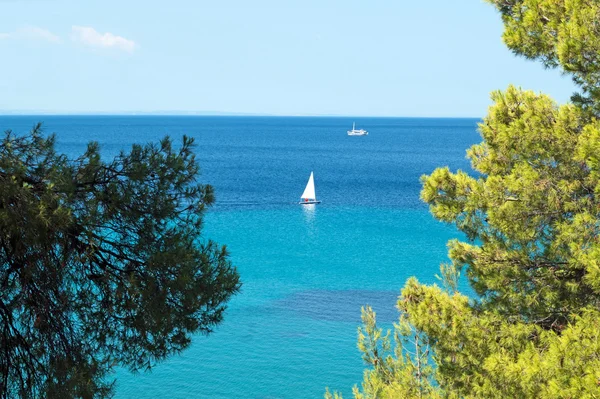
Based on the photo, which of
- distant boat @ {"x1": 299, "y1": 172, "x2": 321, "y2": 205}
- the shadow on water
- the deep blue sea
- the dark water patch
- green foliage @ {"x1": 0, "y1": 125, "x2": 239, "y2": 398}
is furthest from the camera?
distant boat @ {"x1": 299, "y1": 172, "x2": 321, "y2": 205}

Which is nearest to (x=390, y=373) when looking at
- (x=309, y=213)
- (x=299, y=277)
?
(x=299, y=277)

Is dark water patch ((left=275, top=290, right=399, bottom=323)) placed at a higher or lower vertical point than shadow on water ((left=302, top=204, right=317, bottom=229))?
lower

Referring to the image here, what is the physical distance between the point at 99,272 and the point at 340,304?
53.0 ft

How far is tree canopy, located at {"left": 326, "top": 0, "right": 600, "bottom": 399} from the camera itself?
20.2 feet

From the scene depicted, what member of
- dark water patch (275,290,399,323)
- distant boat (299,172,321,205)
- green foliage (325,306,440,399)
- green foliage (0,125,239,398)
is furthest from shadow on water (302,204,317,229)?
green foliage (0,125,239,398)

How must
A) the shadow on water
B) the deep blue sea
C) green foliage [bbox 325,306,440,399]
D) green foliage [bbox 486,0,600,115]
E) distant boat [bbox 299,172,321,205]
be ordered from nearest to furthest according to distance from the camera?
green foliage [bbox 486,0,600,115] → green foliage [bbox 325,306,440,399] → the deep blue sea → the shadow on water → distant boat [bbox 299,172,321,205]

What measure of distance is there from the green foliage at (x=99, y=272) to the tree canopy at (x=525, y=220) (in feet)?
9.19

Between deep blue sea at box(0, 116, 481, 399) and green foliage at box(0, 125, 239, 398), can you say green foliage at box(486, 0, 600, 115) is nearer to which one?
green foliage at box(0, 125, 239, 398)

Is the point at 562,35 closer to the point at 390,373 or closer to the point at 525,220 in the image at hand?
the point at 525,220

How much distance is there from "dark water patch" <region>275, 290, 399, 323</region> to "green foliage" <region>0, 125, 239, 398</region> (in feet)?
46.8

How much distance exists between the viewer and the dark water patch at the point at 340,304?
20.2 metres

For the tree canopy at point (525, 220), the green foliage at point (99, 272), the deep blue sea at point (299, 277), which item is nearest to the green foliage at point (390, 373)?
the tree canopy at point (525, 220)

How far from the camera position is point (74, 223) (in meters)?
5.37

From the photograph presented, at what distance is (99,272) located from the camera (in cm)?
584
